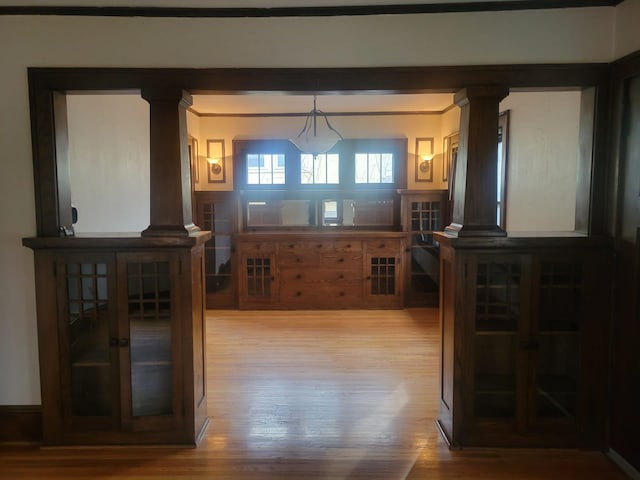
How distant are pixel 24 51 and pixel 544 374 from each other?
3.44 m

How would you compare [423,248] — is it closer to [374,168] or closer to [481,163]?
[374,168]

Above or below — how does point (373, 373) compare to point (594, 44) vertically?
below

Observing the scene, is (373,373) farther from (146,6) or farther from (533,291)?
(146,6)

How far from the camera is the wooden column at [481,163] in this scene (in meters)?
2.43

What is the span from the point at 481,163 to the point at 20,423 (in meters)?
3.02

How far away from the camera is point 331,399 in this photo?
123 inches

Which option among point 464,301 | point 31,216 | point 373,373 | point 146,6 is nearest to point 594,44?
point 464,301

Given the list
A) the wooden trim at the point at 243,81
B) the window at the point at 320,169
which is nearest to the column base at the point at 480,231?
the wooden trim at the point at 243,81

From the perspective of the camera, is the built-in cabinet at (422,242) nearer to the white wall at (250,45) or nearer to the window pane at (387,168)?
the window pane at (387,168)

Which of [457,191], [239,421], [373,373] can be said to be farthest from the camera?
[373,373]

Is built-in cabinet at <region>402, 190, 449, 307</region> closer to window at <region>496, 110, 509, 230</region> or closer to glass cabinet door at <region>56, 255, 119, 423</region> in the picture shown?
window at <region>496, 110, 509, 230</region>

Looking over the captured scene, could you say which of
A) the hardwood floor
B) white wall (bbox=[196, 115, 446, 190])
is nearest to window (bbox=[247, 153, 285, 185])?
white wall (bbox=[196, 115, 446, 190])

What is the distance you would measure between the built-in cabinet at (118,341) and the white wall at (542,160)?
244 centimetres

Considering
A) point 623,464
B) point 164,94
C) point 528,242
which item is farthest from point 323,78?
point 623,464
